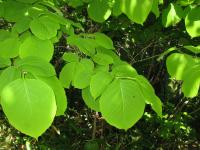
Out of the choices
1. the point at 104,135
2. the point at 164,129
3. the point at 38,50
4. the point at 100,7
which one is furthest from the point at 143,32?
the point at 38,50

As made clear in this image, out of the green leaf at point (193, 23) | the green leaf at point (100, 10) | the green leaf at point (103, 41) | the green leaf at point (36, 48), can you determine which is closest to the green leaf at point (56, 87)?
the green leaf at point (36, 48)

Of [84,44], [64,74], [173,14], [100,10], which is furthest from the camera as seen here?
[173,14]

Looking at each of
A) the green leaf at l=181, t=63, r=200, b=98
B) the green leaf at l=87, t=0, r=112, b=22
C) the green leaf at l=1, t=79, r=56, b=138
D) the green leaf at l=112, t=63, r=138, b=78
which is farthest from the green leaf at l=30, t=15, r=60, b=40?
the green leaf at l=87, t=0, r=112, b=22

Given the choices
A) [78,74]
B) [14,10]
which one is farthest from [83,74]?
[14,10]

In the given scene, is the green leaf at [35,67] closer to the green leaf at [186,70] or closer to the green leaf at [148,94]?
the green leaf at [148,94]

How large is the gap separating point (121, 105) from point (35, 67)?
29cm

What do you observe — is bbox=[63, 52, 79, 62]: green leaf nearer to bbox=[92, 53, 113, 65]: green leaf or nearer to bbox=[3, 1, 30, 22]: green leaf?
bbox=[92, 53, 113, 65]: green leaf

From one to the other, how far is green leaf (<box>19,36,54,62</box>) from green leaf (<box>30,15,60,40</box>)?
0.02 m

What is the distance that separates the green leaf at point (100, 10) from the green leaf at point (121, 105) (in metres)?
1.22

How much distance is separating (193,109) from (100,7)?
9.93 ft

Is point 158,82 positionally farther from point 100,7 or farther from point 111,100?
point 111,100

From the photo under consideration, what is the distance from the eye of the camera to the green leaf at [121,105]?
3.26 ft

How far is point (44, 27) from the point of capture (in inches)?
50.9

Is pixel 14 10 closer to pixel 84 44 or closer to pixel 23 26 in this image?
pixel 23 26
